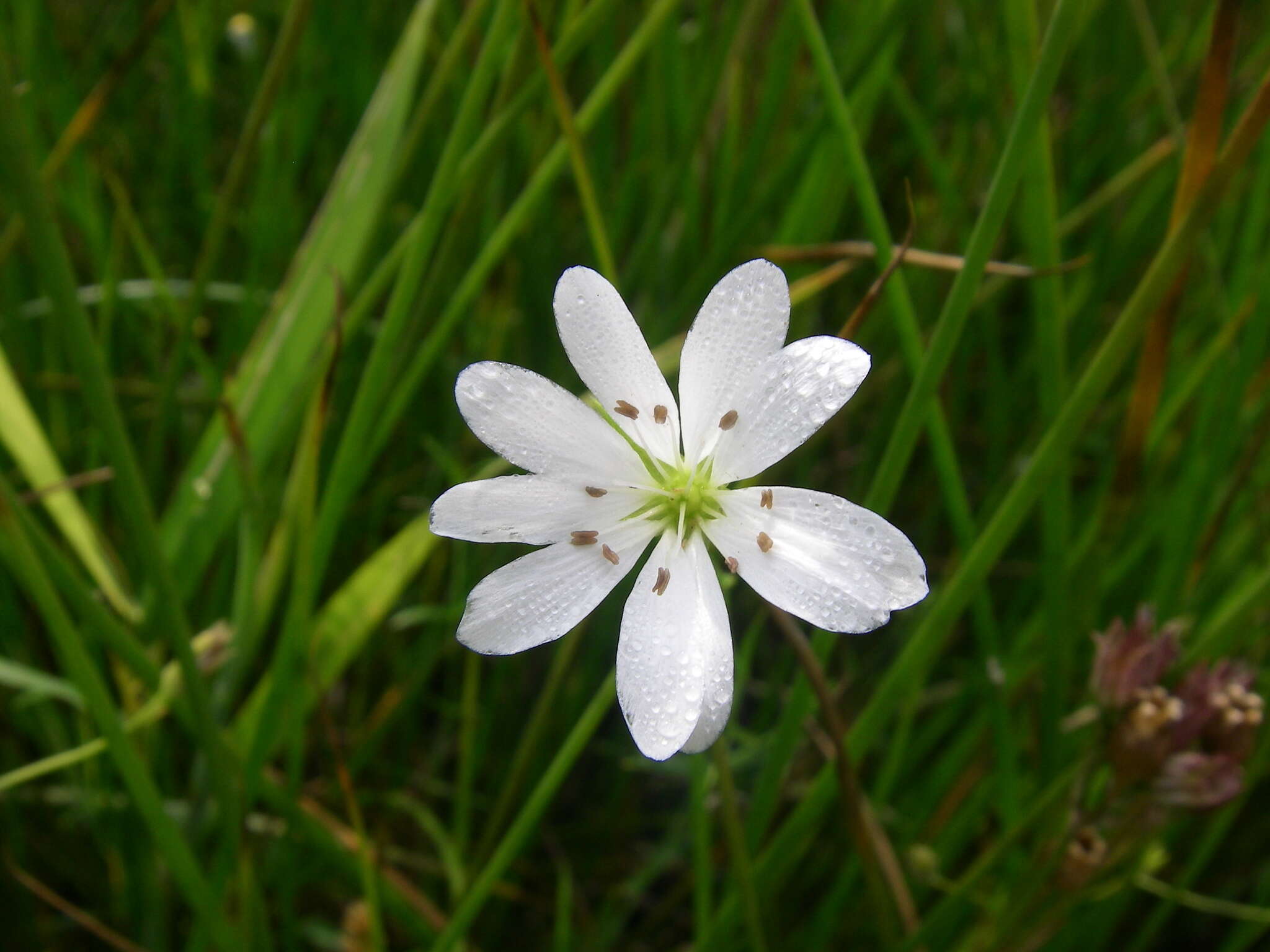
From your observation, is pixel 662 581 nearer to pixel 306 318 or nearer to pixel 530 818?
pixel 530 818

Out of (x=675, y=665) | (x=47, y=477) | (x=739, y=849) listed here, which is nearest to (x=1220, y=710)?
(x=739, y=849)

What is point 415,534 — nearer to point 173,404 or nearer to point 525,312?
point 173,404

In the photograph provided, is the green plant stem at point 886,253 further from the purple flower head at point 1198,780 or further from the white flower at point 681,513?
the purple flower head at point 1198,780

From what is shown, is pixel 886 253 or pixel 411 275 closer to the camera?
pixel 886 253

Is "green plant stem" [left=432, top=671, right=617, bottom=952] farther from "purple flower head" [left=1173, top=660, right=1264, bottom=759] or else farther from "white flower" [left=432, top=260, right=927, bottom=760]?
"purple flower head" [left=1173, top=660, right=1264, bottom=759]

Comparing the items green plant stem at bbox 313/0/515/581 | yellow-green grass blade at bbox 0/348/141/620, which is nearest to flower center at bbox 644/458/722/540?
green plant stem at bbox 313/0/515/581

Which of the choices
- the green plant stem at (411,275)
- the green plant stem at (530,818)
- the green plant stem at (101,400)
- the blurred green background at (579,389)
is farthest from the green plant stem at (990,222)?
the green plant stem at (101,400)
